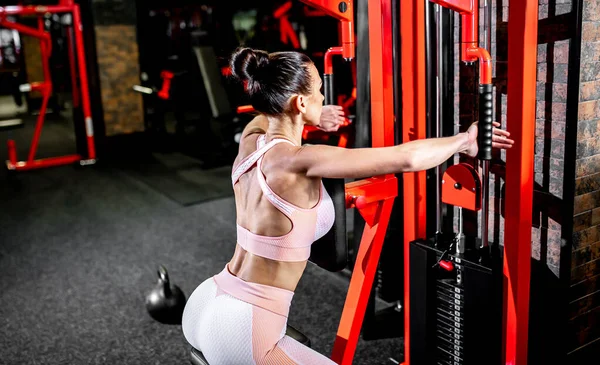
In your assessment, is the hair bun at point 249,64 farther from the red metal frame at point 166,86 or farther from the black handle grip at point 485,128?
the red metal frame at point 166,86

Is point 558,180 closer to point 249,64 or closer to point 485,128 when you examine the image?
point 485,128

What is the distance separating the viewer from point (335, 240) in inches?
69.6

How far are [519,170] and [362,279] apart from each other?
2.15 ft

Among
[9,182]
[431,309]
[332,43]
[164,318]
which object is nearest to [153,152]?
[9,182]

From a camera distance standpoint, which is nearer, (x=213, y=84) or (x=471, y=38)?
(x=471, y=38)

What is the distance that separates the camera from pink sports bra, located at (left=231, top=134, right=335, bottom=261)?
5.08 ft

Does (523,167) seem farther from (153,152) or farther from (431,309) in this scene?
(153,152)

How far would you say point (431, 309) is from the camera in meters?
2.15

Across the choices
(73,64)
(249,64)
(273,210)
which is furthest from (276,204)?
(73,64)

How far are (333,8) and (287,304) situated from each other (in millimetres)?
900

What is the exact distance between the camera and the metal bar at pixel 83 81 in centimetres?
630

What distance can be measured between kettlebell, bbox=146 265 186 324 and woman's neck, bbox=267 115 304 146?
63.0 inches

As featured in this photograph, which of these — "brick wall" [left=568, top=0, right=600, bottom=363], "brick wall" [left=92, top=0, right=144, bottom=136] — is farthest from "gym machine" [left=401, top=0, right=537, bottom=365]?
"brick wall" [left=92, top=0, right=144, bottom=136]

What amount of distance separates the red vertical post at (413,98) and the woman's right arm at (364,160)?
0.59 metres
